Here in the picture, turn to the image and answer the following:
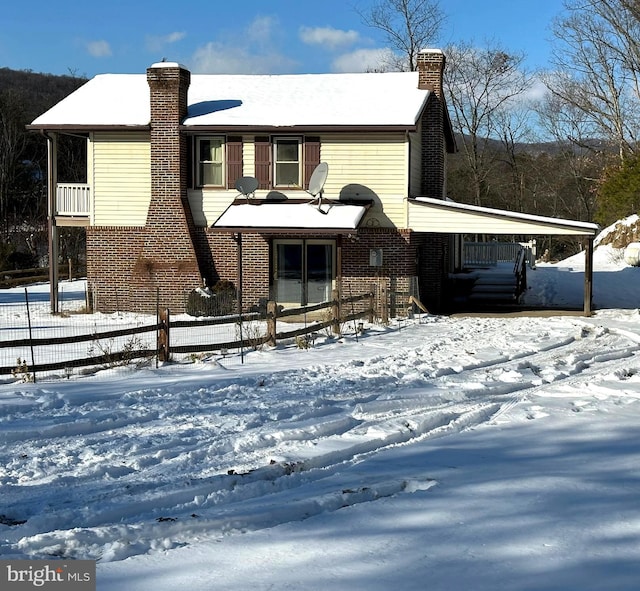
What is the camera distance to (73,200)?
76.4 feet

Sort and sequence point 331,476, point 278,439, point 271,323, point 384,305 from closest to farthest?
point 331,476, point 278,439, point 271,323, point 384,305

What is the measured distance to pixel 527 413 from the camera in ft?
30.7

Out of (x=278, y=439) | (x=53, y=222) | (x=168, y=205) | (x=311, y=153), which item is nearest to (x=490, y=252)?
(x=311, y=153)

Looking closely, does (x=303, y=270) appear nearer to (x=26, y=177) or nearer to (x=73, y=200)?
(x=73, y=200)

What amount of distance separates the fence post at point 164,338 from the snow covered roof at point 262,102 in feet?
32.4

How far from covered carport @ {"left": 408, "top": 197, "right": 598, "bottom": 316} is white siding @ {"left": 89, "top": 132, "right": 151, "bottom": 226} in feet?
24.5

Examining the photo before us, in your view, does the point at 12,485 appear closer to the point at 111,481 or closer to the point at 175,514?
the point at 111,481

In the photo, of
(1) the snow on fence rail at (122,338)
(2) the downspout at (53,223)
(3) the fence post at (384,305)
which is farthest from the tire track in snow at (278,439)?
(2) the downspout at (53,223)

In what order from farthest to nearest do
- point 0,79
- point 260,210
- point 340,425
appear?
point 0,79 < point 260,210 < point 340,425

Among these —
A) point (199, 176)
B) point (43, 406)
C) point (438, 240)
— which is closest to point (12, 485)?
point (43, 406)

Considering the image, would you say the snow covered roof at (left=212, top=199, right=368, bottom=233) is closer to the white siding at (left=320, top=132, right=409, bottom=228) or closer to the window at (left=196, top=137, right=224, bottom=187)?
the white siding at (left=320, top=132, right=409, bottom=228)

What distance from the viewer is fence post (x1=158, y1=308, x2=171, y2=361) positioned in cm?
1294

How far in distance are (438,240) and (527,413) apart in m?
15.6

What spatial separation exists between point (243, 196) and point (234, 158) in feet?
3.58
